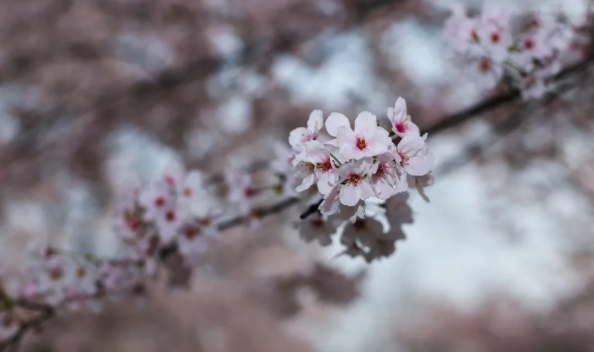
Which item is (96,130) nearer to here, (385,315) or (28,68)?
(28,68)

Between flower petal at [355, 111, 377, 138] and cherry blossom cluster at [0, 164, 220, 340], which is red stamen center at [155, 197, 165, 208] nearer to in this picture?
cherry blossom cluster at [0, 164, 220, 340]

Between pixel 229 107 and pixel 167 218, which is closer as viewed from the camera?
pixel 167 218

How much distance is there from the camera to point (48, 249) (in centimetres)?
166

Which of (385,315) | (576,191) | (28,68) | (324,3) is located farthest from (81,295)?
(385,315)

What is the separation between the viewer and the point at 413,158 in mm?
871

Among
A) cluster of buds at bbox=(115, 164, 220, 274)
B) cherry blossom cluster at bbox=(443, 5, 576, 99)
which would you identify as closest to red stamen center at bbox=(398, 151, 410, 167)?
cherry blossom cluster at bbox=(443, 5, 576, 99)

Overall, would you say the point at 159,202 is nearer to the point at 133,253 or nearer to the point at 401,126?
the point at 133,253

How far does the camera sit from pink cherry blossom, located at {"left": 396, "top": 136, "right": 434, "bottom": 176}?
860 mm

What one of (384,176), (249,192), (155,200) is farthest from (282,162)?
(384,176)

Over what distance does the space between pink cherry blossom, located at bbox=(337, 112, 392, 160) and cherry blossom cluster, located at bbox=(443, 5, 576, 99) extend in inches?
25.7

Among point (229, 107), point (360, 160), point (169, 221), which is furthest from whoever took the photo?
point (229, 107)

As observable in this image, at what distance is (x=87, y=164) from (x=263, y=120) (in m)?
2.08

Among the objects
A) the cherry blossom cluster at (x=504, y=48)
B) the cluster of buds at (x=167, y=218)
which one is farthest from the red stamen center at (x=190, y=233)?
the cherry blossom cluster at (x=504, y=48)

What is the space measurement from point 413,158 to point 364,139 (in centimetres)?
10
